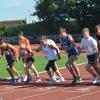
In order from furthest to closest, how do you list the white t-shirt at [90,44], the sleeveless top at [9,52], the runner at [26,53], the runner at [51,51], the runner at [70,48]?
the sleeveless top at [9,52]
the runner at [26,53]
the runner at [51,51]
the runner at [70,48]
the white t-shirt at [90,44]

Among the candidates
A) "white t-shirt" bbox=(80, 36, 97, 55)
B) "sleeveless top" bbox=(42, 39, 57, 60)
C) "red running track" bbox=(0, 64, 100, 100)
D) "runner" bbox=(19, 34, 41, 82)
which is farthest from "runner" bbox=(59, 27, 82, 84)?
"runner" bbox=(19, 34, 41, 82)

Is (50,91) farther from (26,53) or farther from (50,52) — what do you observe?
(26,53)

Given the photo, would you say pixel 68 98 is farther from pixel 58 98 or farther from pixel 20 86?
pixel 20 86

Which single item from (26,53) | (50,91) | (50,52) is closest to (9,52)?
(26,53)

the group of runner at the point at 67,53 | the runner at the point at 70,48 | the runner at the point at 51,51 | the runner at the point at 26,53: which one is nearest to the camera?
the group of runner at the point at 67,53

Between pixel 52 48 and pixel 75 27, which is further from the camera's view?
pixel 75 27

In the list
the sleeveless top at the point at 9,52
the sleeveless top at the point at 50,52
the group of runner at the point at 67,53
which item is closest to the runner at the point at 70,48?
the group of runner at the point at 67,53

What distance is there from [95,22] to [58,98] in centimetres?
5171

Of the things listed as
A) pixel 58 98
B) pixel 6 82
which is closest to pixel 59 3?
pixel 6 82

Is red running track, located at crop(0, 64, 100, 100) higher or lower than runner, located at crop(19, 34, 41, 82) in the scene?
lower

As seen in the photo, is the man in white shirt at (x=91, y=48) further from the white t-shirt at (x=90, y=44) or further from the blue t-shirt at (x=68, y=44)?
the blue t-shirt at (x=68, y=44)

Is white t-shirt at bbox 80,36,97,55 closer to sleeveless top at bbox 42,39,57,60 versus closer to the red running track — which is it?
the red running track

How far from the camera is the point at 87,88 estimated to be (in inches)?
614

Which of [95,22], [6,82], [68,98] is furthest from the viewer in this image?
[95,22]
